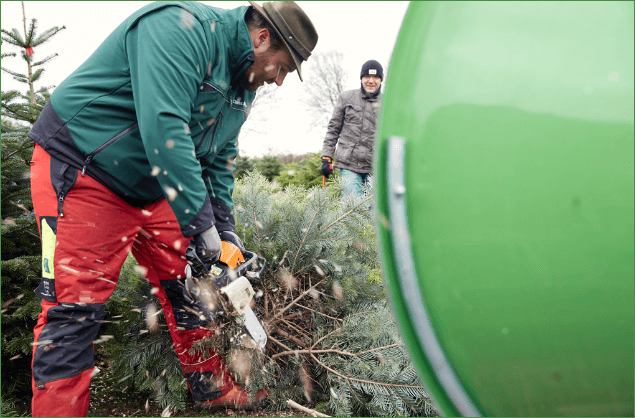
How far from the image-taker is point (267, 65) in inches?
82.7

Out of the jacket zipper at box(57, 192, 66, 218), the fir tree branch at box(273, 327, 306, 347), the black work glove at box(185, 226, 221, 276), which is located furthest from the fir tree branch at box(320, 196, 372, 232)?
the jacket zipper at box(57, 192, 66, 218)

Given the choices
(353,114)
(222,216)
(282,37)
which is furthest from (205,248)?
(353,114)

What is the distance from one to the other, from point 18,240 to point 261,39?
2.14 m

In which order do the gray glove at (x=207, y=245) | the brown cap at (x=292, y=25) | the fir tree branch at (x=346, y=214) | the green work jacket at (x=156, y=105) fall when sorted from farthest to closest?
1. the fir tree branch at (x=346, y=214)
2. the brown cap at (x=292, y=25)
3. the gray glove at (x=207, y=245)
4. the green work jacket at (x=156, y=105)

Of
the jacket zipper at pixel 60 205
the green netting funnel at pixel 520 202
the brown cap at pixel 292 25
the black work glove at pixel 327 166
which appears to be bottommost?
the black work glove at pixel 327 166

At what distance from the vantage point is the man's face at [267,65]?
2.06 m

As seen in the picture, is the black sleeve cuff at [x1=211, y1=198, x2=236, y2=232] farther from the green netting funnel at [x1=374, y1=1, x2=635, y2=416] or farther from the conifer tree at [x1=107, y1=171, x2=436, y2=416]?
the green netting funnel at [x1=374, y1=1, x2=635, y2=416]

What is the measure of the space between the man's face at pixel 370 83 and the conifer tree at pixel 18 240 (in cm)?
326

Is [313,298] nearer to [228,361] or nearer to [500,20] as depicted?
[228,361]

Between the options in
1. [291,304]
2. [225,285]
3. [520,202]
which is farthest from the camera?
[291,304]

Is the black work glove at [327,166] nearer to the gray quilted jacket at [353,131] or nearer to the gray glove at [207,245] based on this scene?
the gray quilted jacket at [353,131]

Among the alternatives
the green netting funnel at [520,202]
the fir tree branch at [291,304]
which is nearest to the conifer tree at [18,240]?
the fir tree branch at [291,304]

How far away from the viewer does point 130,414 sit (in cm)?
247

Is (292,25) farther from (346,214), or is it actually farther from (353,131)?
(353,131)
